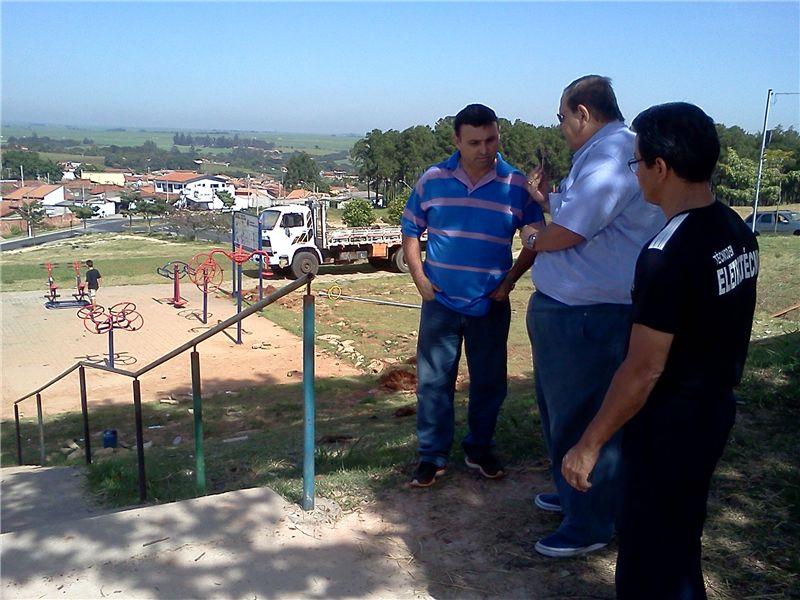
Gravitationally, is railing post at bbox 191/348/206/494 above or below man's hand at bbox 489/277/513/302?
below

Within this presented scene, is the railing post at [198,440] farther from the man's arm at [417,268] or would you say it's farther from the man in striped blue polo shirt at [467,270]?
the man's arm at [417,268]

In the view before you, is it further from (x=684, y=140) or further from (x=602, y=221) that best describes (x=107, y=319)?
(x=684, y=140)

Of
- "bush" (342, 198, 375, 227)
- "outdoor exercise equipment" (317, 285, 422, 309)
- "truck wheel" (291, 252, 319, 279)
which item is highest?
"bush" (342, 198, 375, 227)

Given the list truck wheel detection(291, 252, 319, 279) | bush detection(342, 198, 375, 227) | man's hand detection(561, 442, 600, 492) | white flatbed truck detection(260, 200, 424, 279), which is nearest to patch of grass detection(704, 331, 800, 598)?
man's hand detection(561, 442, 600, 492)

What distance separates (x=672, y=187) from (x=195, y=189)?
113 m

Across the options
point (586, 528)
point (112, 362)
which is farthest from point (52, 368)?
point (586, 528)

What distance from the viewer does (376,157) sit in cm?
4322

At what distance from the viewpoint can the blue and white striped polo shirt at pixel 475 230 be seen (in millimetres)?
3172

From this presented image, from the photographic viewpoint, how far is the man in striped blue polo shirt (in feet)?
10.4

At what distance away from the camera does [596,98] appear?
2617mm

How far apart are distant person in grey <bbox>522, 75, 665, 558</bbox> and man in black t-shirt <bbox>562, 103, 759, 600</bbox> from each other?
1.85ft

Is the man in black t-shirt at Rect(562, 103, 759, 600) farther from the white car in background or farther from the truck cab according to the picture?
A: the white car in background

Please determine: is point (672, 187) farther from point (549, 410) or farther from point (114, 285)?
point (114, 285)

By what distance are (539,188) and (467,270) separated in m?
0.50
